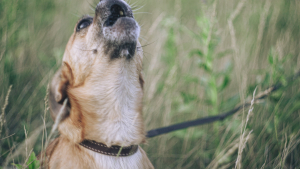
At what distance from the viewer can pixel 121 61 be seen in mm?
1867

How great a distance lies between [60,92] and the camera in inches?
75.9

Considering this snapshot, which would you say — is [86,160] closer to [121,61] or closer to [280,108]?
[121,61]

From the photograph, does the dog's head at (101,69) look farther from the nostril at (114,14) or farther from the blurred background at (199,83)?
the blurred background at (199,83)

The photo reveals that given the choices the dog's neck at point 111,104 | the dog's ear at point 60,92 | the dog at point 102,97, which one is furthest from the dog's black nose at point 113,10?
the dog's ear at point 60,92

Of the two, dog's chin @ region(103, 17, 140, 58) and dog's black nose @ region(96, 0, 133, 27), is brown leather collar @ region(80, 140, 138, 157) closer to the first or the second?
dog's chin @ region(103, 17, 140, 58)

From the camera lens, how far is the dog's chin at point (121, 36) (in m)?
1.77

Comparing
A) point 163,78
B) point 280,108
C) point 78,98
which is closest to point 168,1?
point 163,78

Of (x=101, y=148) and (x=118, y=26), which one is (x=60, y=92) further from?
(x=118, y=26)

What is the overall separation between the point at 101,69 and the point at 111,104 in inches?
11.8

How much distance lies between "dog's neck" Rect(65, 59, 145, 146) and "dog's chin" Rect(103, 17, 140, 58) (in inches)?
3.6

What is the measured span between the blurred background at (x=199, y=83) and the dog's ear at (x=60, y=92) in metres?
0.21

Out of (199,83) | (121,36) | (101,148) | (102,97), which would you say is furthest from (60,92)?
(199,83)

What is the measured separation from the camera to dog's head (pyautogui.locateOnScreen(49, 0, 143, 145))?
5.85 feet

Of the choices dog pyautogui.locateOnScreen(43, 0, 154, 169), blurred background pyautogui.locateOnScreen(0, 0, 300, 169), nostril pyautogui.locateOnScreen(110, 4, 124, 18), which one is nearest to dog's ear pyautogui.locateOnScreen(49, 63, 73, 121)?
dog pyautogui.locateOnScreen(43, 0, 154, 169)
